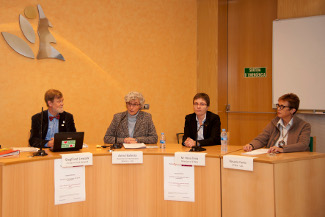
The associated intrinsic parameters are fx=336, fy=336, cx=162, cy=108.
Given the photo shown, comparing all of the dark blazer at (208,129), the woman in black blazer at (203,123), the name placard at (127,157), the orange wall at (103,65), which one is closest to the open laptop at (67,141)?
the name placard at (127,157)

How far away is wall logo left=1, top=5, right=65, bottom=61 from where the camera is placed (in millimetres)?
4215

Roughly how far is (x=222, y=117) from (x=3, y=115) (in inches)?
135

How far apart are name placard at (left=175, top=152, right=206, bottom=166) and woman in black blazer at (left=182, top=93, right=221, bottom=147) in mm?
543

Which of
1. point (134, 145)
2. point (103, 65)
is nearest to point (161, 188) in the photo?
point (134, 145)

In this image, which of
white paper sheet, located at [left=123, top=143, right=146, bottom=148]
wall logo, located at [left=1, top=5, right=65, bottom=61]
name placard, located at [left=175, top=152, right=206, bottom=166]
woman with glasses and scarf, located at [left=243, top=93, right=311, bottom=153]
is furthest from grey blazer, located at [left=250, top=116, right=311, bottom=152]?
wall logo, located at [left=1, top=5, right=65, bottom=61]

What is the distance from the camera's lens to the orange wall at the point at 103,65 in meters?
4.25

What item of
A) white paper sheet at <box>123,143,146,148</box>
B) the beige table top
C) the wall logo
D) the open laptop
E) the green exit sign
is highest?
the wall logo

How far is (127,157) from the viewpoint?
3.09 metres

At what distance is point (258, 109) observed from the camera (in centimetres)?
576

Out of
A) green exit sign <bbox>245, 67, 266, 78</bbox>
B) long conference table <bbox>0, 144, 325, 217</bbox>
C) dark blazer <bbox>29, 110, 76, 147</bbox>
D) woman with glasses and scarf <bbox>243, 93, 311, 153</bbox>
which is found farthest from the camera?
green exit sign <bbox>245, 67, 266, 78</bbox>

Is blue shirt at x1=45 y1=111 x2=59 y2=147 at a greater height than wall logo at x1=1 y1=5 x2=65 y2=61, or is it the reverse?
wall logo at x1=1 y1=5 x2=65 y2=61

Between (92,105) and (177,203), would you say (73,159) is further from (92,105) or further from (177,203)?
(92,105)

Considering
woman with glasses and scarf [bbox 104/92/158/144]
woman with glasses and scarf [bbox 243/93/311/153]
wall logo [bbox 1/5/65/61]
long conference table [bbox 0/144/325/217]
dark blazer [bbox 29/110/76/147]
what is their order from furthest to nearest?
wall logo [bbox 1/5/65/61]
woman with glasses and scarf [bbox 104/92/158/144]
dark blazer [bbox 29/110/76/147]
woman with glasses and scarf [bbox 243/93/311/153]
long conference table [bbox 0/144/325/217]

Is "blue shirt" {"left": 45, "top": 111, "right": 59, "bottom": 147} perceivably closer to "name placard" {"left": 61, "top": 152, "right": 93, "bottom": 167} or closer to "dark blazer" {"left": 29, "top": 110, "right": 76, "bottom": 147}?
"dark blazer" {"left": 29, "top": 110, "right": 76, "bottom": 147}
